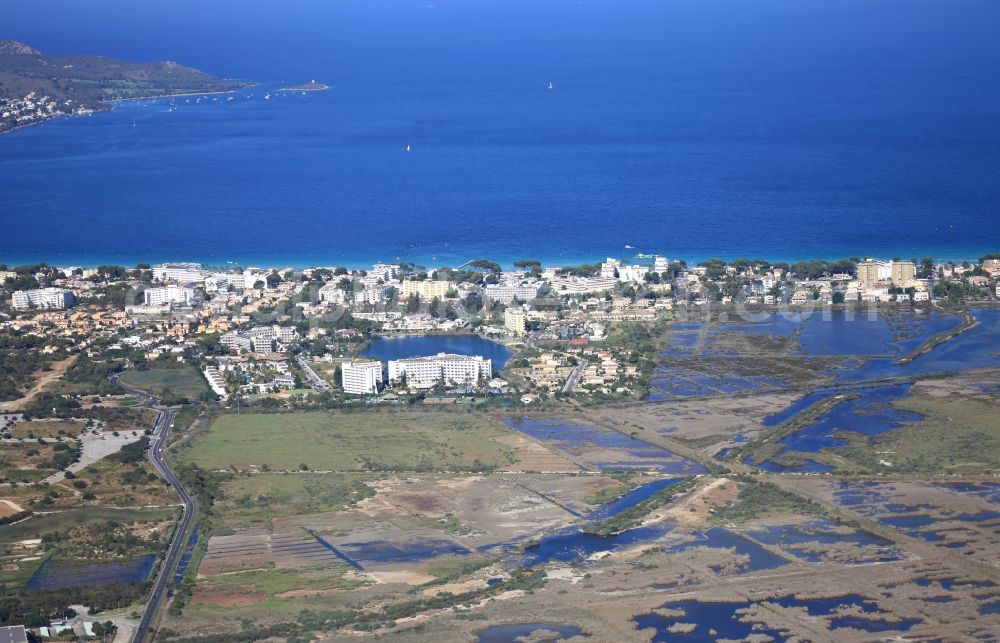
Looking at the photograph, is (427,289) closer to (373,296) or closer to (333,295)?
(373,296)

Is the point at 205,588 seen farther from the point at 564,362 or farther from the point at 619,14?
the point at 619,14

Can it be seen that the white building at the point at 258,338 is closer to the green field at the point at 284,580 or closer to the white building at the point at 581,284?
the white building at the point at 581,284

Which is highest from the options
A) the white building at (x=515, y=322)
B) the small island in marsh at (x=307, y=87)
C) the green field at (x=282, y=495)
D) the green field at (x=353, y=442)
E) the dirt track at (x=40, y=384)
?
the small island in marsh at (x=307, y=87)

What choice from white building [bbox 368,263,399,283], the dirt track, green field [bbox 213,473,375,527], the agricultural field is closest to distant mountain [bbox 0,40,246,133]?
white building [bbox 368,263,399,283]

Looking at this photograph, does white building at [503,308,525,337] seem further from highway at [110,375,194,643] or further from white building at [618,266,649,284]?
highway at [110,375,194,643]

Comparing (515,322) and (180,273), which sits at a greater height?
(180,273)

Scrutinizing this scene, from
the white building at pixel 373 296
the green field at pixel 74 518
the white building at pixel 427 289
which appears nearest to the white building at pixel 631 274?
the white building at pixel 427 289

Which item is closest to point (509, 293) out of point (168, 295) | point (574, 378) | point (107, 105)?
point (574, 378)
